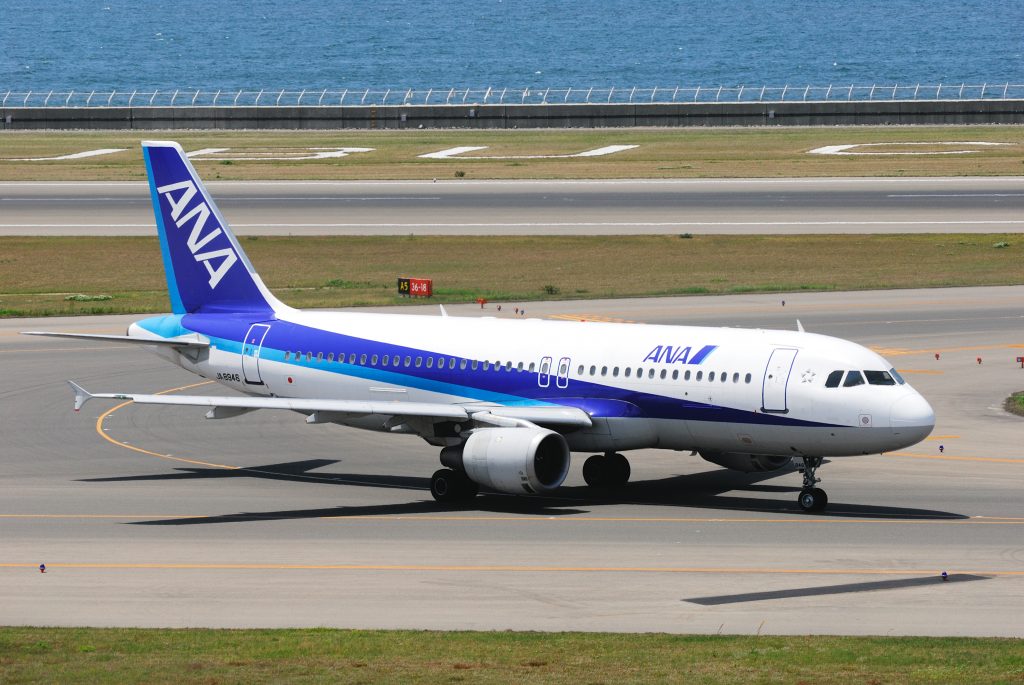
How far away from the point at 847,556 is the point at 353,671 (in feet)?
43.5

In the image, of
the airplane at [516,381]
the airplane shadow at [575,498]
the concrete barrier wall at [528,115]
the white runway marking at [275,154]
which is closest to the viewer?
the airplane at [516,381]

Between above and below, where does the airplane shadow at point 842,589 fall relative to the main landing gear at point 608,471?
below

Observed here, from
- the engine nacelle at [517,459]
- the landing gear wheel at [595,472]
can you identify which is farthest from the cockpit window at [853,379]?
the landing gear wheel at [595,472]

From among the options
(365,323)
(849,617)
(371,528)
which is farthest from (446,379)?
(849,617)

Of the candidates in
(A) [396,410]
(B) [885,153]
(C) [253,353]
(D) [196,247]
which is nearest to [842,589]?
(A) [396,410]

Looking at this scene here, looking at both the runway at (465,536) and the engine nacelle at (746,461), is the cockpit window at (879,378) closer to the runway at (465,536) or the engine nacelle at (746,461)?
the runway at (465,536)

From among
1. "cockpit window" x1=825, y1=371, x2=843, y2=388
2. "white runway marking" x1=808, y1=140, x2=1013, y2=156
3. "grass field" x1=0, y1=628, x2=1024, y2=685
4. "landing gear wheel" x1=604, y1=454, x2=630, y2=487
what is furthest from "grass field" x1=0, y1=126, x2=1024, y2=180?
"grass field" x1=0, y1=628, x2=1024, y2=685

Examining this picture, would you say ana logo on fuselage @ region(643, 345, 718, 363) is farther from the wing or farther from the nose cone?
the nose cone

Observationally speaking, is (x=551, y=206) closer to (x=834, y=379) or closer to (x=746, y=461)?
(x=746, y=461)

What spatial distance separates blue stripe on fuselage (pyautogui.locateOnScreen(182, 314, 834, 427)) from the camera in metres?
39.4

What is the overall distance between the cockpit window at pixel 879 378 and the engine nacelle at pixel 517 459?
24.2ft

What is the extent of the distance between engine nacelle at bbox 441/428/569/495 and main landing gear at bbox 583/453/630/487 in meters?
3.81

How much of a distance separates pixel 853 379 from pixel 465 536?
9751 millimetres

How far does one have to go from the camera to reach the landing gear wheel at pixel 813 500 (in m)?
38.8
